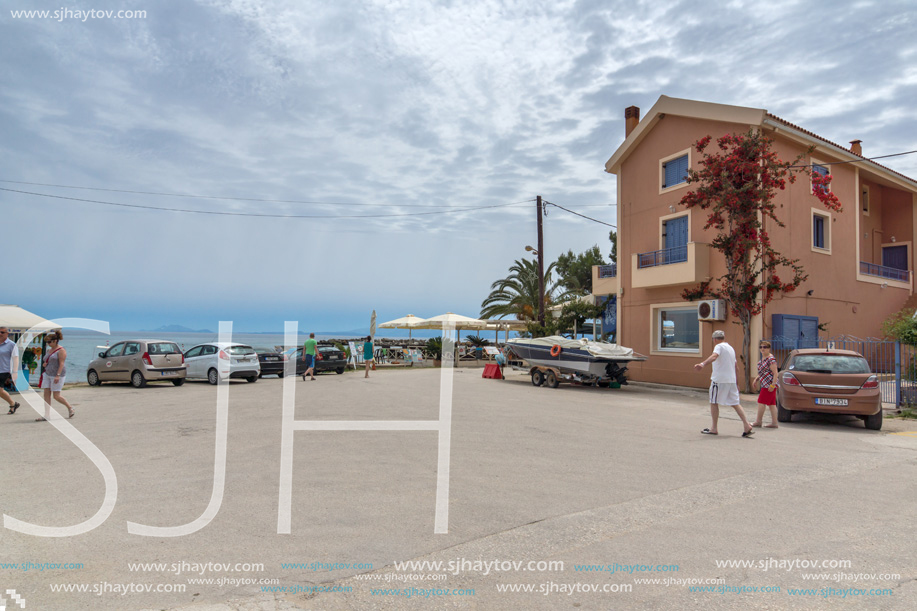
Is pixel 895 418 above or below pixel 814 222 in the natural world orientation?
below

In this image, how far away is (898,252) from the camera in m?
26.3

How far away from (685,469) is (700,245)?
1374cm

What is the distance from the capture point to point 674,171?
72.3ft

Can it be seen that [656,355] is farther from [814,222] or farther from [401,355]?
[401,355]

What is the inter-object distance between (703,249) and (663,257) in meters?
2.06

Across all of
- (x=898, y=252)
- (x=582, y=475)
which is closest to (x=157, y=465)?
(x=582, y=475)

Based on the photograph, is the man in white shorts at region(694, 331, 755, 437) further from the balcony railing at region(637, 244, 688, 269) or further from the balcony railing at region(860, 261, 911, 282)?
the balcony railing at region(860, 261, 911, 282)

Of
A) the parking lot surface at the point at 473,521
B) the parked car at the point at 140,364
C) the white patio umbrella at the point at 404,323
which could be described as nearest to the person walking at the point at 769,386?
the parking lot surface at the point at 473,521

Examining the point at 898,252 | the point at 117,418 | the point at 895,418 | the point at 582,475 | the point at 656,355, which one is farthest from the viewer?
the point at 898,252

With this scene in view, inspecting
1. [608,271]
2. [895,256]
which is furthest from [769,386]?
[895,256]

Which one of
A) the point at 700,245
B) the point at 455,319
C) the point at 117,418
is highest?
the point at 700,245

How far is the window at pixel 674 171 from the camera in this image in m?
21.5

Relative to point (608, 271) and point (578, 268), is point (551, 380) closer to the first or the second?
point (608, 271)

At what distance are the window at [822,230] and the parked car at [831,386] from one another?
410 inches
